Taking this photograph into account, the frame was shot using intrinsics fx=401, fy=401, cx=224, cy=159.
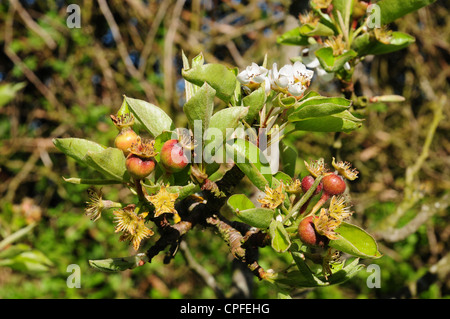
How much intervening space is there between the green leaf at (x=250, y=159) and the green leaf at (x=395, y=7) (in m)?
0.54

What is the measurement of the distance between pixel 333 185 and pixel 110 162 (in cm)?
40

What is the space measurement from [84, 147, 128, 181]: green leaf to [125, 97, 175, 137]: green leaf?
3.3 inches

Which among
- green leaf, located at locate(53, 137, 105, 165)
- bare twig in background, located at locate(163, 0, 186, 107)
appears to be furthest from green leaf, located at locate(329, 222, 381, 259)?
bare twig in background, located at locate(163, 0, 186, 107)

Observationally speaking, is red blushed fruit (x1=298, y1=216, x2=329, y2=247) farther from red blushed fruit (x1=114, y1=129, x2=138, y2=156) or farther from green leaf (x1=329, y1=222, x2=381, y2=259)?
red blushed fruit (x1=114, y1=129, x2=138, y2=156)

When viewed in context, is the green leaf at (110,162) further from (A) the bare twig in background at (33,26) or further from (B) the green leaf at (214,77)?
(A) the bare twig in background at (33,26)

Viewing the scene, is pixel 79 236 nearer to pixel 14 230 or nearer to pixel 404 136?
pixel 14 230

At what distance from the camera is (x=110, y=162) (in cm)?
68

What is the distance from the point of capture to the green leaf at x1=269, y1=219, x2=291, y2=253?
66 centimetres

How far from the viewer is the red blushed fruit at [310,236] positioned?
662 mm

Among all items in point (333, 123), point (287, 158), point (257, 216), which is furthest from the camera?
point (287, 158)

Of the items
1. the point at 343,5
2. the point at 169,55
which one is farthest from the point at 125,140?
the point at 169,55

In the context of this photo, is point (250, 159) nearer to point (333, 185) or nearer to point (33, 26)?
point (333, 185)

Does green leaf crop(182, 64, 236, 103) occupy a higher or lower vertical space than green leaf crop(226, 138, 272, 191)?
higher
